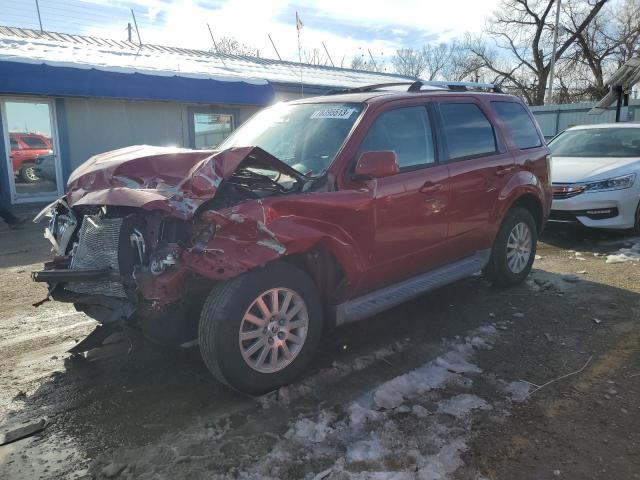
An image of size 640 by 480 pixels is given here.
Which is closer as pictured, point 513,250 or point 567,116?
point 513,250

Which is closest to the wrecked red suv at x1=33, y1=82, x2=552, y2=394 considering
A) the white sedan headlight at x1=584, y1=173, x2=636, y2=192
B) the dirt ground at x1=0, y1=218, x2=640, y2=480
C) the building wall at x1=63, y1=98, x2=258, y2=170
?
the dirt ground at x1=0, y1=218, x2=640, y2=480

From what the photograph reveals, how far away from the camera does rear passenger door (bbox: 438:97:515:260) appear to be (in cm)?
444

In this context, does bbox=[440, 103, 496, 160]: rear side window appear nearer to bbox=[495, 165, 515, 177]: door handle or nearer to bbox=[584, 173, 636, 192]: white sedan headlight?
bbox=[495, 165, 515, 177]: door handle

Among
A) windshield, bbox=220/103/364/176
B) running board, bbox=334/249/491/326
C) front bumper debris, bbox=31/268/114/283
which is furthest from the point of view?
windshield, bbox=220/103/364/176

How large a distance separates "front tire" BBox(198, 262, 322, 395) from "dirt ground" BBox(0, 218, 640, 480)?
0.58 ft

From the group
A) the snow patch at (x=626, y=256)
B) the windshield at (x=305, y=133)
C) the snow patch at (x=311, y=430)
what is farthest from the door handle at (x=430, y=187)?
the snow patch at (x=626, y=256)

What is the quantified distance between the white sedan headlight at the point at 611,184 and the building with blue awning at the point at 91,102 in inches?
235

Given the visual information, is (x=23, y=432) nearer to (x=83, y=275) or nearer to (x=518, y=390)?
(x=83, y=275)

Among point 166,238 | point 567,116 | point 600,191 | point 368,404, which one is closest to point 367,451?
point 368,404

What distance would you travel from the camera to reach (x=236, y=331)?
304 centimetres

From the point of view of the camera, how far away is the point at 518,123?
5.42 metres

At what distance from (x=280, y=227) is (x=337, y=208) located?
0.50 metres

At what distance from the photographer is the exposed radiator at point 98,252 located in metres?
3.21

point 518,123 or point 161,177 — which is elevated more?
point 518,123
